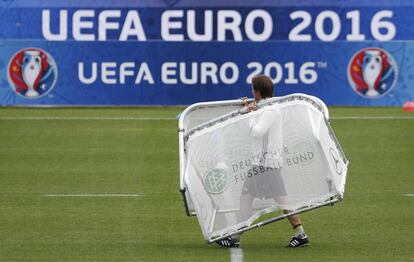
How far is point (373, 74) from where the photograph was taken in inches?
1172

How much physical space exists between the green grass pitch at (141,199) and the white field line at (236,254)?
0.07 m

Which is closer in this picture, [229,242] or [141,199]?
[229,242]

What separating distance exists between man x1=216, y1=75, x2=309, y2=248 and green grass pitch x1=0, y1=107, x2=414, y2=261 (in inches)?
20.3

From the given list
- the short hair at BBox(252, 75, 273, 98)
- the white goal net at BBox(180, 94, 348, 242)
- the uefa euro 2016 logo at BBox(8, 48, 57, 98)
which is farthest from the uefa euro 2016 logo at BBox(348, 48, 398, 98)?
the short hair at BBox(252, 75, 273, 98)

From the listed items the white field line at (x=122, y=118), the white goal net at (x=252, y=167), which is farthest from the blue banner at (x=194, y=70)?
the white goal net at (x=252, y=167)

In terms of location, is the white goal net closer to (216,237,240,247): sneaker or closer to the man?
the man

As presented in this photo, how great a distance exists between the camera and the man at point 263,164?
12750mm

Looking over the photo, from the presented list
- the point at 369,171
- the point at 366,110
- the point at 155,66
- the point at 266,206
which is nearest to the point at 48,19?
the point at 155,66

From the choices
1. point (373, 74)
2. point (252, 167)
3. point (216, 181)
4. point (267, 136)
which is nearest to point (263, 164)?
point (252, 167)

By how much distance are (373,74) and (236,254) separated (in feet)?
56.7

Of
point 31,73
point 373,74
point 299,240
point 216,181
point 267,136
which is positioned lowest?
point 299,240

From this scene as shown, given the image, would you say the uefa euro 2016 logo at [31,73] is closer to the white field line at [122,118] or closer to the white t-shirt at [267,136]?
the white field line at [122,118]

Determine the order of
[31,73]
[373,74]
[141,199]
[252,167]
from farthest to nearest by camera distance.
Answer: [373,74], [31,73], [141,199], [252,167]

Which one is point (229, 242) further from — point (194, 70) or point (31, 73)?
point (31, 73)
